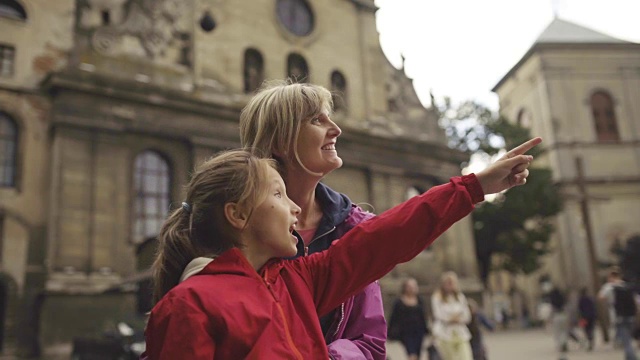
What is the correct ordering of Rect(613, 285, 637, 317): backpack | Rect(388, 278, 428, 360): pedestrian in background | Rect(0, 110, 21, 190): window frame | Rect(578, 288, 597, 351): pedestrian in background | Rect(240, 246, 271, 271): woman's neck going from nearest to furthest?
Rect(240, 246, 271, 271): woman's neck → Rect(388, 278, 428, 360): pedestrian in background → Rect(613, 285, 637, 317): backpack → Rect(0, 110, 21, 190): window frame → Rect(578, 288, 597, 351): pedestrian in background

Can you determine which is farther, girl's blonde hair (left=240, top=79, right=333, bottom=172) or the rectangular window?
the rectangular window

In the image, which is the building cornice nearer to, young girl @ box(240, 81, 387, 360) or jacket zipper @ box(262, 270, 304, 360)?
young girl @ box(240, 81, 387, 360)

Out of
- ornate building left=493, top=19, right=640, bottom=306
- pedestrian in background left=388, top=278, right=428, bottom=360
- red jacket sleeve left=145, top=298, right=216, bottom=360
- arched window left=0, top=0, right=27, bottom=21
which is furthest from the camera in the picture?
ornate building left=493, top=19, right=640, bottom=306

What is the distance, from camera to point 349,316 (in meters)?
2.15

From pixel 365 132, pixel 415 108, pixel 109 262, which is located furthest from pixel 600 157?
pixel 109 262

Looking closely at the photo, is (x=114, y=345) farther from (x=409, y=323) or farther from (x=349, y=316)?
(x=349, y=316)

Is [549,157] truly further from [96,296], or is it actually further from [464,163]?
[96,296]

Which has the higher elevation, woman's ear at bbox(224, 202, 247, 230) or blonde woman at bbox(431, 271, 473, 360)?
woman's ear at bbox(224, 202, 247, 230)

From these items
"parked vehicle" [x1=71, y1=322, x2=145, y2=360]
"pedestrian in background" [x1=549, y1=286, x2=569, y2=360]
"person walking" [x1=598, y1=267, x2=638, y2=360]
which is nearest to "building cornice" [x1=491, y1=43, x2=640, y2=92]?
"pedestrian in background" [x1=549, y1=286, x2=569, y2=360]

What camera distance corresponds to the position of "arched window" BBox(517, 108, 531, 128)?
126ft

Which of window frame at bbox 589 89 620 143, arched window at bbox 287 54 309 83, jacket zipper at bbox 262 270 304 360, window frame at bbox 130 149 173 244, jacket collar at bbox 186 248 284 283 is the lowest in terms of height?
jacket zipper at bbox 262 270 304 360

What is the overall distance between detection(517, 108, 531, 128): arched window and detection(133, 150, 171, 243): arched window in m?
28.5

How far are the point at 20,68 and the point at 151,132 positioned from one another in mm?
3856

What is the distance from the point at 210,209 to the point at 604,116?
39.5 metres
